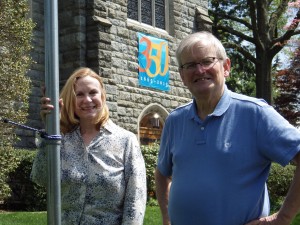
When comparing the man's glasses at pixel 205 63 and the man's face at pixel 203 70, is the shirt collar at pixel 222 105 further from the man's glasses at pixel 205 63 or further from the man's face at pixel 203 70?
the man's glasses at pixel 205 63

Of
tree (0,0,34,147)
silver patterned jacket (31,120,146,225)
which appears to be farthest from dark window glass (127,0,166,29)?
silver patterned jacket (31,120,146,225)

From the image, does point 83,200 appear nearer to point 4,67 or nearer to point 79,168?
point 79,168

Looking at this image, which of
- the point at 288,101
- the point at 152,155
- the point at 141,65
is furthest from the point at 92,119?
the point at 288,101

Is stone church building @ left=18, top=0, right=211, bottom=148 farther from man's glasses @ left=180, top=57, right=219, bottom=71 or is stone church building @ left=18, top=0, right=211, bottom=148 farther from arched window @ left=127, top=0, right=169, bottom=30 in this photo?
man's glasses @ left=180, top=57, right=219, bottom=71

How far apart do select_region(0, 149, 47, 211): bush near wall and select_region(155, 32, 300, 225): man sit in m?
8.59

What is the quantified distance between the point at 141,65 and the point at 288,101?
52.3ft

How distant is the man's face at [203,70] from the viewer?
2.91 metres

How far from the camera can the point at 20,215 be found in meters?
9.49

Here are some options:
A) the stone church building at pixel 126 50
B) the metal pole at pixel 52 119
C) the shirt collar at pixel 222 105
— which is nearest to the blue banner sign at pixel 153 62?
the stone church building at pixel 126 50

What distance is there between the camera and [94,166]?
11.1 feet

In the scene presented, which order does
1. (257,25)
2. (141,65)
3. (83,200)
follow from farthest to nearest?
(257,25), (141,65), (83,200)

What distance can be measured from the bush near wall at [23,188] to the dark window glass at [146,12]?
6070 millimetres

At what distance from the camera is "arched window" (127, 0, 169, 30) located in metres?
16.0

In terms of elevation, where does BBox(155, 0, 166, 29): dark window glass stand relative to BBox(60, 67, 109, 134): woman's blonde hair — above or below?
above
